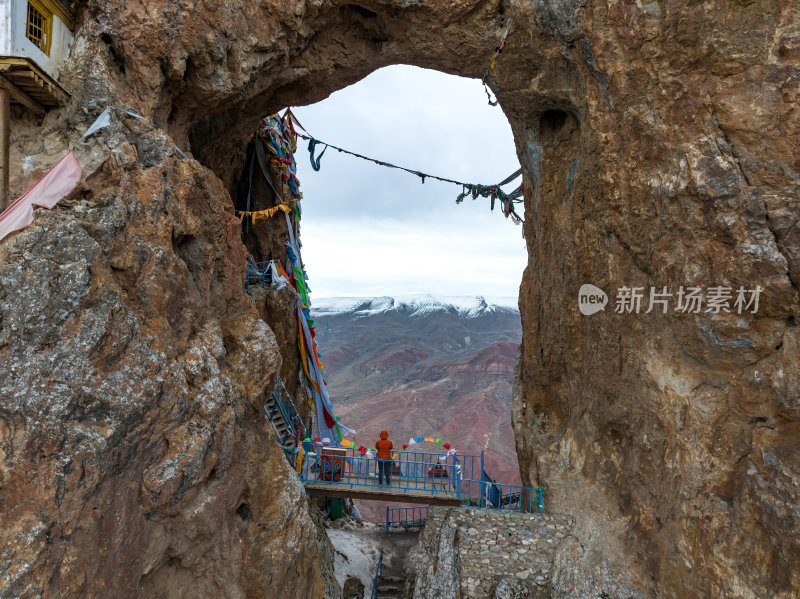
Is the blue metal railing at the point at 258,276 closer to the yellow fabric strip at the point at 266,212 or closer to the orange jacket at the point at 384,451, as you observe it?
the yellow fabric strip at the point at 266,212

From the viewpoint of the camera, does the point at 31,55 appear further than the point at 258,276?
No

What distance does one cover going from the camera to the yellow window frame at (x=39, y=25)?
7.48 metres

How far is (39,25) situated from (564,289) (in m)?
11.0

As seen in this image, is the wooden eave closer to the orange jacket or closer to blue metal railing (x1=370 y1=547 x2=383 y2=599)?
the orange jacket

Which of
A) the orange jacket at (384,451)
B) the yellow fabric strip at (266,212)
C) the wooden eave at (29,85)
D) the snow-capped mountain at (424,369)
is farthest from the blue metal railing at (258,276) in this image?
the snow-capped mountain at (424,369)

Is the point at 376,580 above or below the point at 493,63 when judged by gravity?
below

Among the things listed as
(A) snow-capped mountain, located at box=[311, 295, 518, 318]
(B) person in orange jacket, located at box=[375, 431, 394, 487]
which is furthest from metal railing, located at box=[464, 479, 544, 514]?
(A) snow-capped mountain, located at box=[311, 295, 518, 318]

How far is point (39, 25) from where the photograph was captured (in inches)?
303

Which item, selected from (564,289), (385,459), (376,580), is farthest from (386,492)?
(564,289)

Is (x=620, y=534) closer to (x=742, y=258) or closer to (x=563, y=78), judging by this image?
(x=742, y=258)

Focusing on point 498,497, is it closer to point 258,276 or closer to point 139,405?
point 258,276

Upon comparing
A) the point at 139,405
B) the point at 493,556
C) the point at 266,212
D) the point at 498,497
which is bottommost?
the point at 498,497

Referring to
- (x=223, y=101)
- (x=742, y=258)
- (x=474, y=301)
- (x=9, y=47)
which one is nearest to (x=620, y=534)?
(x=742, y=258)

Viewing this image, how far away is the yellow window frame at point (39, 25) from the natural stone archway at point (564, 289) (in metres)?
0.46
